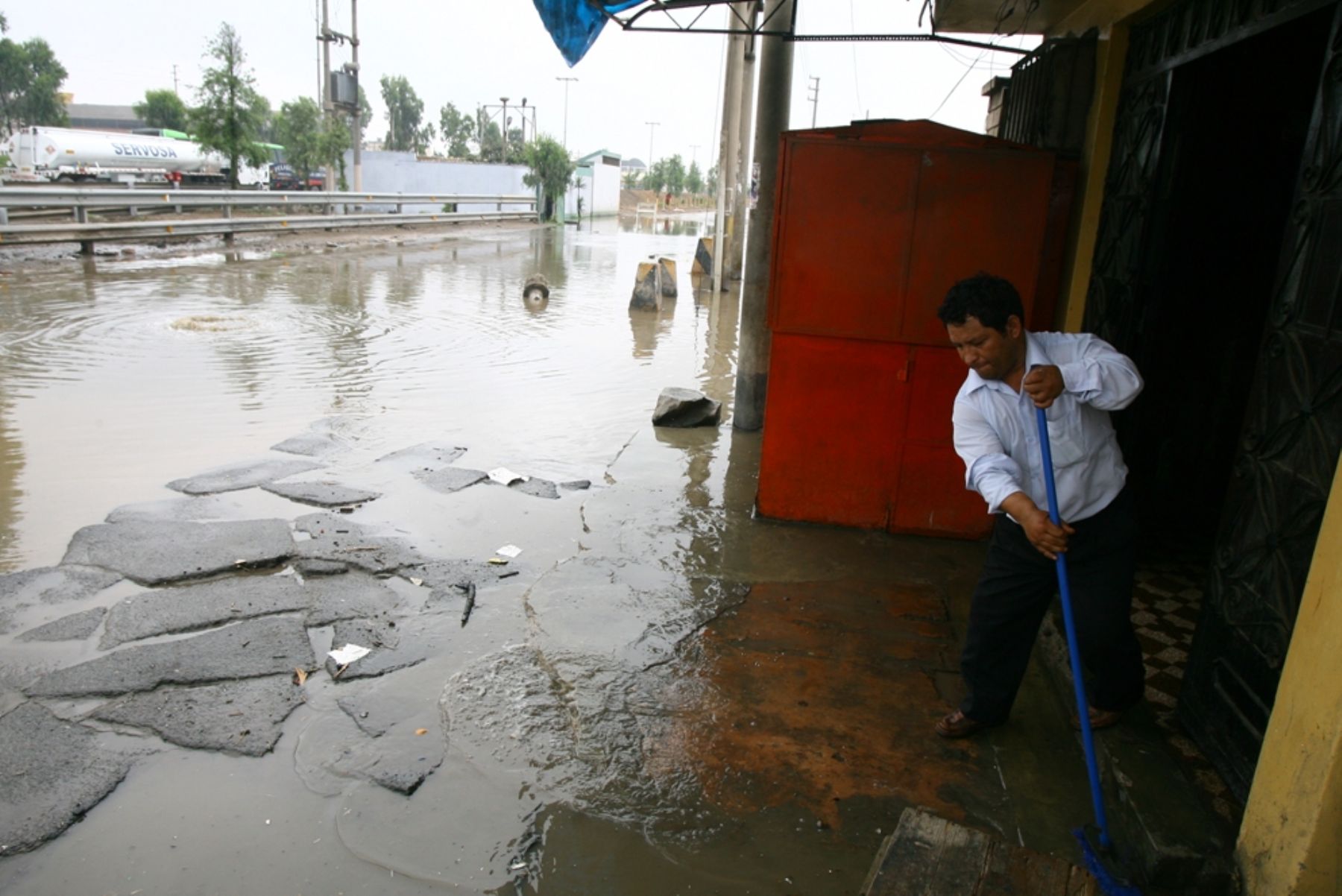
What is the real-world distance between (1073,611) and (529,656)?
88.5 inches

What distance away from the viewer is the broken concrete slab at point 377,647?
12.4ft

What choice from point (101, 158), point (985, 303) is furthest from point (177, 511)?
→ point (101, 158)

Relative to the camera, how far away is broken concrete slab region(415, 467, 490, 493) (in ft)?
20.0

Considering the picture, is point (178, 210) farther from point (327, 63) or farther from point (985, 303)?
point (985, 303)

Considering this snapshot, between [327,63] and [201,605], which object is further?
[327,63]

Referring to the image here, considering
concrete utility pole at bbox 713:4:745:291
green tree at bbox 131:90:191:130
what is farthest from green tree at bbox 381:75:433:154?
concrete utility pole at bbox 713:4:745:291

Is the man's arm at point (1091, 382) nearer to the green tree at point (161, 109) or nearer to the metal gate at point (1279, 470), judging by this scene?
the metal gate at point (1279, 470)

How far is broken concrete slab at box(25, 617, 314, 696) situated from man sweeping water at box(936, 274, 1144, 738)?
9.72ft

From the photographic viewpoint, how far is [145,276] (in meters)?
15.1

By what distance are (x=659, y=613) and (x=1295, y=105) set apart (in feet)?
14.1

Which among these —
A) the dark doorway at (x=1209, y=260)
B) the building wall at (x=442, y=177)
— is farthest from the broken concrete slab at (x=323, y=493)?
the building wall at (x=442, y=177)

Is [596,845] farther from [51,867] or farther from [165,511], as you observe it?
[165,511]

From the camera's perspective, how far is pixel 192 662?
3770mm

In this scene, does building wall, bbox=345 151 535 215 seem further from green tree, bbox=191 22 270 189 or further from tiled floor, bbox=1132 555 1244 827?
tiled floor, bbox=1132 555 1244 827
